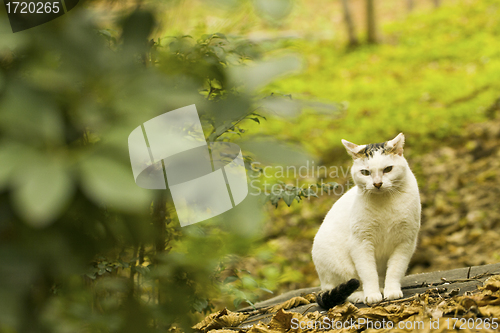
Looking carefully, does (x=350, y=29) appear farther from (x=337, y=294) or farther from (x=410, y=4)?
(x=337, y=294)

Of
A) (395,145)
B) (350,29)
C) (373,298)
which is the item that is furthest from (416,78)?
(373,298)

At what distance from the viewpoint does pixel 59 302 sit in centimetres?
60

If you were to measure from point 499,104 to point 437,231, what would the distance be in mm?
1685

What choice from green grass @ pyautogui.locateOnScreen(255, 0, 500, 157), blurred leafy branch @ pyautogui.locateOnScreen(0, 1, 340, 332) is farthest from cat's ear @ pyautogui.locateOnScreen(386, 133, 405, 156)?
green grass @ pyautogui.locateOnScreen(255, 0, 500, 157)

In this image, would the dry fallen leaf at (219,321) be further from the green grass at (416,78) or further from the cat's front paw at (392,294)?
the green grass at (416,78)

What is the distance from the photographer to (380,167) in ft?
4.51

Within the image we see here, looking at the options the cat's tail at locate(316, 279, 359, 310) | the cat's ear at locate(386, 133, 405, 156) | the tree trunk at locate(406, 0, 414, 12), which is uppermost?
the cat's ear at locate(386, 133, 405, 156)

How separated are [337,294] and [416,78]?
3811 millimetres

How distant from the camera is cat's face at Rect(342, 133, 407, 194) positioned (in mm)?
1376

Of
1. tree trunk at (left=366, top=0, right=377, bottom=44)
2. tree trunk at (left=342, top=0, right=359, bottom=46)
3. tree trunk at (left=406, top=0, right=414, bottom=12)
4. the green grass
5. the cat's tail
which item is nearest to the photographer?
the cat's tail

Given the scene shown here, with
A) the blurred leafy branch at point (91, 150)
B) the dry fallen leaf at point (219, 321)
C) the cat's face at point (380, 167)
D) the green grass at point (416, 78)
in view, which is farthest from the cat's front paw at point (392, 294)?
the green grass at point (416, 78)

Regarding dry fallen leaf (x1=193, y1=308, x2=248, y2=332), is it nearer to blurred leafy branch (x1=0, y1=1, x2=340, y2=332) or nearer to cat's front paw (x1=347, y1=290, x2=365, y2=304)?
cat's front paw (x1=347, y1=290, x2=365, y2=304)

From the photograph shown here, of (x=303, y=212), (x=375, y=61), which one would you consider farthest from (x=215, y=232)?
(x=375, y=61)

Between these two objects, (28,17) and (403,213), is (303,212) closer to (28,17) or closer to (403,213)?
(403,213)
